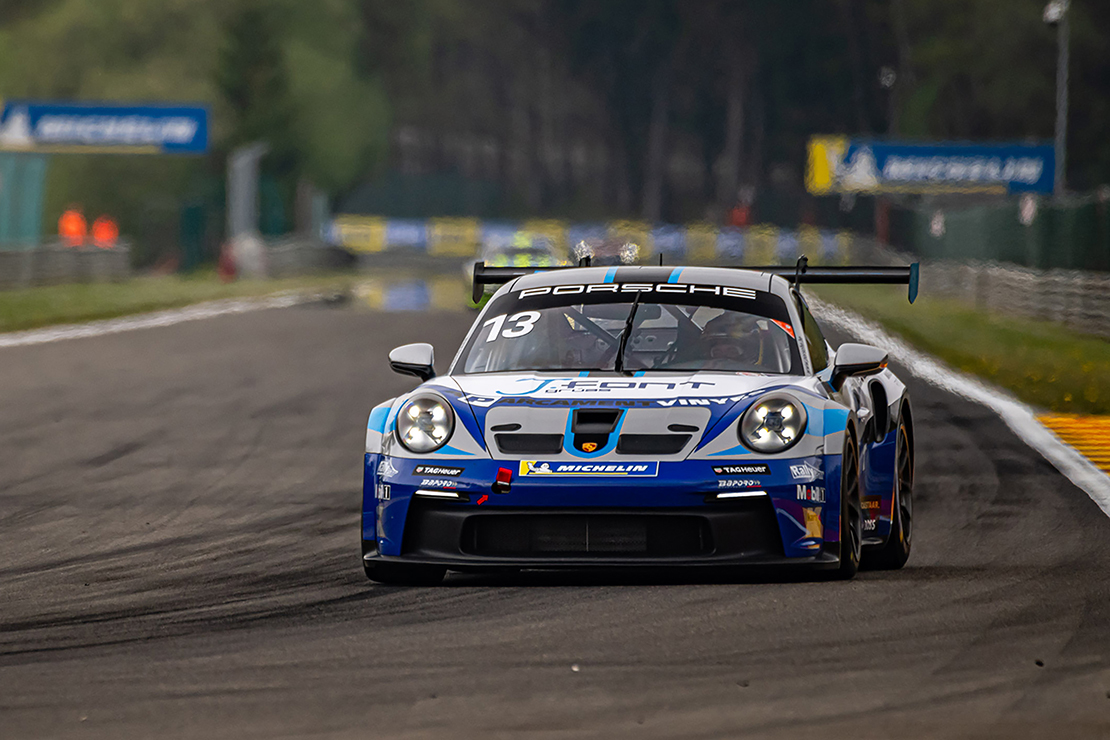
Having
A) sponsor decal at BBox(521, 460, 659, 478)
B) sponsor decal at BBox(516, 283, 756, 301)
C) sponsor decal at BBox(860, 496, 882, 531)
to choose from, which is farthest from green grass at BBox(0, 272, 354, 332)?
sponsor decal at BBox(521, 460, 659, 478)

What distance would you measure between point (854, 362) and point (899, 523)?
0.88 metres

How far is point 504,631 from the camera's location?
6.71m

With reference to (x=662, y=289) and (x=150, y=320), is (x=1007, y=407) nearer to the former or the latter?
(x=662, y=289)

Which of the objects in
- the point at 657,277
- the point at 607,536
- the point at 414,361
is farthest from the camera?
the point at 657,277

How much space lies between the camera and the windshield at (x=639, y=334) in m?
8.25

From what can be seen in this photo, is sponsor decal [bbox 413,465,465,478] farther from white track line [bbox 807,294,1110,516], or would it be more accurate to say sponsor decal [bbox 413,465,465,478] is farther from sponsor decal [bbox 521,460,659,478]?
white track line [bbox 807,294,1110,516]

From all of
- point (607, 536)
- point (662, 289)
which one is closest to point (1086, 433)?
point (662, 289)

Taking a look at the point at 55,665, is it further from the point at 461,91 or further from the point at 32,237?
the point at 461,91

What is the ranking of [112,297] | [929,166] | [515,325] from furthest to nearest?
[929,166] → [112,297] → [515,325]

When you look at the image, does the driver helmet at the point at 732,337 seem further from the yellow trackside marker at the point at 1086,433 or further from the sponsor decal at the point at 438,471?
the yellow trackside marker at the point at 1086,433

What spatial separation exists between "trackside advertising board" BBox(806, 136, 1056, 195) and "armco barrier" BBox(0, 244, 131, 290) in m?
28.4

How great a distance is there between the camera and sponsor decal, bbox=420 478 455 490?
24.2 ft

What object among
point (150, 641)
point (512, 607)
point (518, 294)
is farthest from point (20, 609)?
point (518, 294)

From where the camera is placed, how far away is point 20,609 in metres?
7.36
